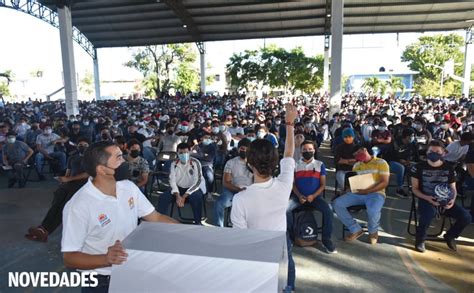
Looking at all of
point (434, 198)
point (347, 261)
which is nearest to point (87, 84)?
point (347, 261)

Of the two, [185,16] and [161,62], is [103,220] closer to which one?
[185,16]

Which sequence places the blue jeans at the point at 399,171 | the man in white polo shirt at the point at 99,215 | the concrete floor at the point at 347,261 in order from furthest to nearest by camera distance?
the blue jeans at the point at 399,171 < the concrete floor at the point at 347,261 < the man in white polo shirt at the point at 99,215

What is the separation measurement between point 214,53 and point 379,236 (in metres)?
54.3

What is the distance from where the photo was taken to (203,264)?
5.20 feet

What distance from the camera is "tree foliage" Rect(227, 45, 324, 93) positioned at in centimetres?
3303

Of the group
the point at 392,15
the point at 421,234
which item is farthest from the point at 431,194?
the point at 392,15

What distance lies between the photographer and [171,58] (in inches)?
1711

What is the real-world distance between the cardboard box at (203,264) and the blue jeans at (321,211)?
3.46 meters

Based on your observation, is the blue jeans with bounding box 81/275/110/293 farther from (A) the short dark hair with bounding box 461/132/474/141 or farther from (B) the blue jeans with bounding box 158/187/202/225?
(A) the short dark hair with bounding box 461/132/474/141

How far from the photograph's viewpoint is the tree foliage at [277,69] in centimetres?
3303

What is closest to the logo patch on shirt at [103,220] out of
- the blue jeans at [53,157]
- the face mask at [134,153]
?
the face mask at [134,153]

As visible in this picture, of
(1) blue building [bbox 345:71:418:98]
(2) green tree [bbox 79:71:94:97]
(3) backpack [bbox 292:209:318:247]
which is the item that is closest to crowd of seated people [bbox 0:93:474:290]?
(3) backpack [bbox 292:209:318:247]

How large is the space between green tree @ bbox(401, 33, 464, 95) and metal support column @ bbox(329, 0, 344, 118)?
112 feet

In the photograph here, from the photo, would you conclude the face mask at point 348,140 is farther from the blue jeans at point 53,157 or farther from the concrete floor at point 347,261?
the blue jeans at point 53,157
